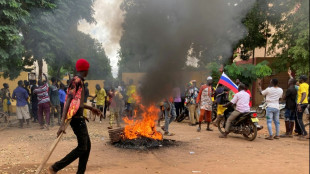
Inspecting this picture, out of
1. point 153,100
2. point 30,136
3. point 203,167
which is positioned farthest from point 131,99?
point 203,167

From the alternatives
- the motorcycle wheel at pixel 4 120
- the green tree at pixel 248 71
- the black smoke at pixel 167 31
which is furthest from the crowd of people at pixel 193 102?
the green tree at pixel 248 71

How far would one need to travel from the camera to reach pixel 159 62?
7680 mm

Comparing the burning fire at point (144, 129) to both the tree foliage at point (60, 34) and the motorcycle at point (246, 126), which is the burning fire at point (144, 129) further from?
the tree foliage at point (60, 34)

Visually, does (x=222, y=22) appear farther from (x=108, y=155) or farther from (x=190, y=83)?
(x=108, y=155)

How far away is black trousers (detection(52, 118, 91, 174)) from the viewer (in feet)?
13.2

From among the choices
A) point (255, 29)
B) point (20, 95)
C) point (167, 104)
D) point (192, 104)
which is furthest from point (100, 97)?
point (255, 29)

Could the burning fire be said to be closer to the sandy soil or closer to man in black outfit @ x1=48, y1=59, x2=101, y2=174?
the sandy soil

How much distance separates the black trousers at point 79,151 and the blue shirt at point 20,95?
6.38 meters

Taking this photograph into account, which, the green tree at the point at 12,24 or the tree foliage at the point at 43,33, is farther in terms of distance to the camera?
the tree foliage at the point at 43,33

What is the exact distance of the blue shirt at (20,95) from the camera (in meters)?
9.45

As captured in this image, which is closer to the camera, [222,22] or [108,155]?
[108,155]

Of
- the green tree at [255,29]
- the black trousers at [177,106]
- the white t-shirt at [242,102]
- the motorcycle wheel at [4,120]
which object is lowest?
the motorcycle wheel at [4,120]

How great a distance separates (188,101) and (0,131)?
7048mm

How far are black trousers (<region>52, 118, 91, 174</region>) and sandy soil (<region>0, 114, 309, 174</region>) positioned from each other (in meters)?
0.56
